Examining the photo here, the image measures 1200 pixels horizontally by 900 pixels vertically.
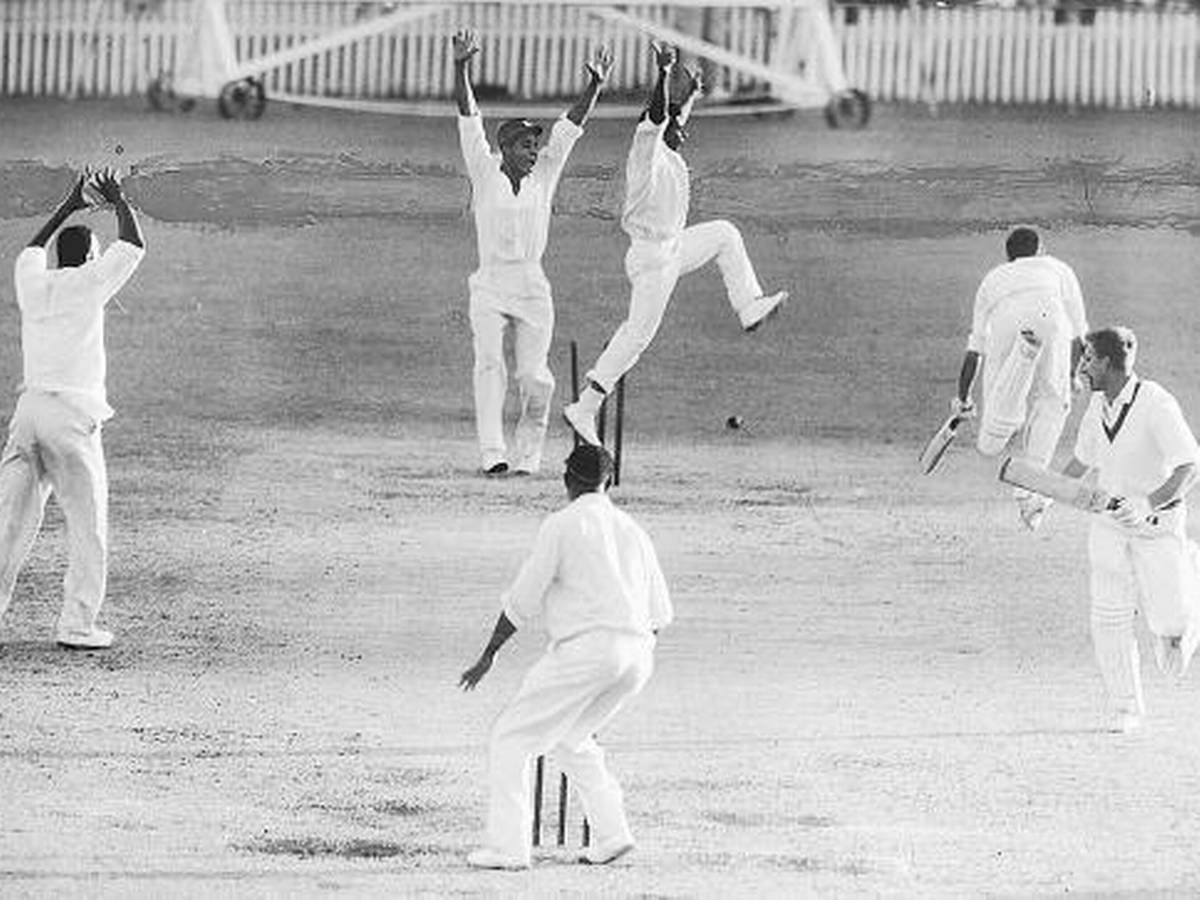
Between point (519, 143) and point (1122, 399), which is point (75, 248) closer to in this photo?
point (519, 143)

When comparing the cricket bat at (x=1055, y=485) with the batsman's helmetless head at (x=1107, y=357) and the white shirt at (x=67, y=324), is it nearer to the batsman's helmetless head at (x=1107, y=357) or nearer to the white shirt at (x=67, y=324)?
the batsman's helmetless head at (x=1107, y=357)

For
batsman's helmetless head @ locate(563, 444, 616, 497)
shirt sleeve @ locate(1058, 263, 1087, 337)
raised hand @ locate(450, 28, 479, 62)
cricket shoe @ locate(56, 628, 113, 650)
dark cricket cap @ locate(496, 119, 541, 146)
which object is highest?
raised hand @ locate(450, 28, 479, 62)

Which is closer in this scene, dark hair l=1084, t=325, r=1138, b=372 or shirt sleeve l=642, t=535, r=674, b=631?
shirt sleeve l=642, t=535, r=674, b=631

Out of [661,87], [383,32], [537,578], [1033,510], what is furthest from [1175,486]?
[383,32]

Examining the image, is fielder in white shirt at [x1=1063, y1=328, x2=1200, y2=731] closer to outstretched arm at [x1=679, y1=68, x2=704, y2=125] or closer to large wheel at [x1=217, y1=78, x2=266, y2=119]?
outstretched arm at [x1=679, y1=68, x2=704, y2=125]

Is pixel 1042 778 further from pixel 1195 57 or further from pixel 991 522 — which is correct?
pixel 1195 57

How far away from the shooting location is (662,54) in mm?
14133

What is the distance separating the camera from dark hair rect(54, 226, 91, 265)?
12484 millimetres

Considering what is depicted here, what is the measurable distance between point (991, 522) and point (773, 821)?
3.83 m

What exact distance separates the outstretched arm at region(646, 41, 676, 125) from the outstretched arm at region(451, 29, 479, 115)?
2.06ft

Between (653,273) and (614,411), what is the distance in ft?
1.92

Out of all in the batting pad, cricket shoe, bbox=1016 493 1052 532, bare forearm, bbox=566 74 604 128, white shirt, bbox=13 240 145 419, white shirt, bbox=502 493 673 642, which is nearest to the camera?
white shirt, bbox=502 493 673 642

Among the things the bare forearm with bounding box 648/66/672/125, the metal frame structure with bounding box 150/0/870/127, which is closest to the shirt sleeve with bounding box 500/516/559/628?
the bare forearm with bounding box 648/66/672/125

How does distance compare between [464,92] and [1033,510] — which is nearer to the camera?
[464,92]
